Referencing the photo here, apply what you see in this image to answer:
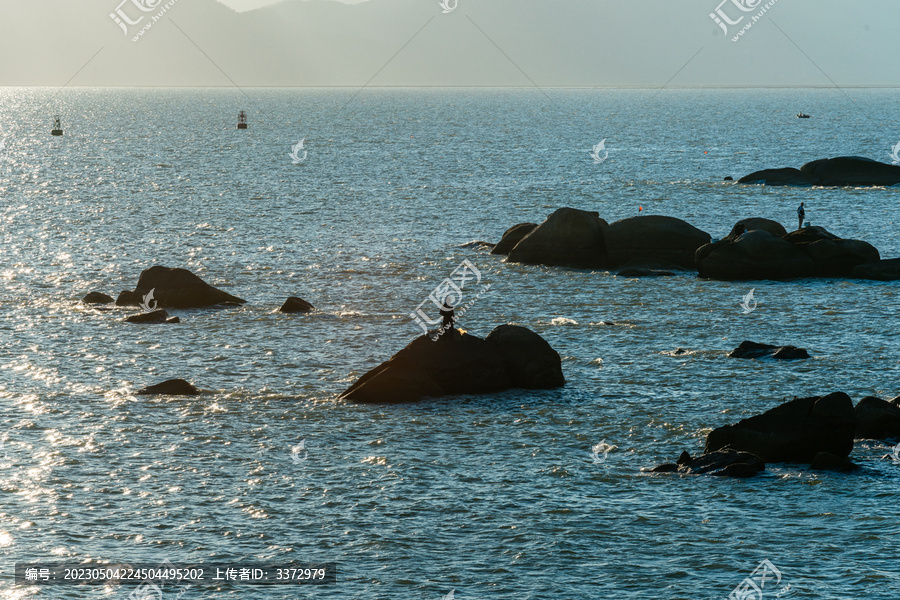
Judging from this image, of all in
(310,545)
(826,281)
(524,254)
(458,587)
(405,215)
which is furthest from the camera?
(405,215)

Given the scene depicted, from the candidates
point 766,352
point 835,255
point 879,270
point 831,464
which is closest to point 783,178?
point 835,255

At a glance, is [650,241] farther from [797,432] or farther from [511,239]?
[797,432]

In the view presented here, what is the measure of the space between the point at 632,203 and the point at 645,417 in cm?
5950

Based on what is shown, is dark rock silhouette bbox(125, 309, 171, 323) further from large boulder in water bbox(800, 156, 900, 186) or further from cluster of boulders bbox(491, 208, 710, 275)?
large boulder in water bbox(800, 156, 900, 186)

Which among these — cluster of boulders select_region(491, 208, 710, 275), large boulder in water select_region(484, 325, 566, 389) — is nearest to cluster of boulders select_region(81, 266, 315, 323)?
large boulder in water select_region(484, 325, 566, 389)

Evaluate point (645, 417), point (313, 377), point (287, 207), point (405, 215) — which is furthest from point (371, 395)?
point (287, 207)

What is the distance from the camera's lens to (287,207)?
9275cm

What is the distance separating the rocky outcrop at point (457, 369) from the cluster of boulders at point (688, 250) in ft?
72.5

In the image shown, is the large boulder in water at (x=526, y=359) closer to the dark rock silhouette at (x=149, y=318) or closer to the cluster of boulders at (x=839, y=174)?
the dark rock silhouette at (x=149, y=318)

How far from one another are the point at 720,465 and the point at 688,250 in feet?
107

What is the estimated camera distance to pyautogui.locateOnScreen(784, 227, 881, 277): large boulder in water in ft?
194

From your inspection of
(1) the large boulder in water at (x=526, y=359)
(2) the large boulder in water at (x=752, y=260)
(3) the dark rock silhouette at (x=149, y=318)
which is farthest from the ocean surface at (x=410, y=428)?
(3) the dark rock silhouette at (x=149, y=318)

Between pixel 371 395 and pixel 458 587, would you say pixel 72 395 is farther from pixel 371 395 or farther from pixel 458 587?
pixel 458 587

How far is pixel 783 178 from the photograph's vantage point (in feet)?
342
